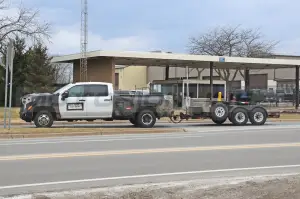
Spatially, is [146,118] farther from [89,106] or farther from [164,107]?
[89,106]

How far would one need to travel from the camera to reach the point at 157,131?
1912 centimetres

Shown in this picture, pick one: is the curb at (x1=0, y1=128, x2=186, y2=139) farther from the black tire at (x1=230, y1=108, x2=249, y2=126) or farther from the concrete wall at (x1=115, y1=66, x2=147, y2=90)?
the concrete wall at (x1=115, y1=66, x2=147, y2=90)

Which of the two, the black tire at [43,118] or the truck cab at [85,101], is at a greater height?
the truck cab at [85,101]

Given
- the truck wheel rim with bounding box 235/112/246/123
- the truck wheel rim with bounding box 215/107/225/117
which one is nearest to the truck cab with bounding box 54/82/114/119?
the truck wheel rim with bounding box 215/107/225/117

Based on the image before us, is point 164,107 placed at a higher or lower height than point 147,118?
higher

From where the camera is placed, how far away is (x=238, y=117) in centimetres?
2355

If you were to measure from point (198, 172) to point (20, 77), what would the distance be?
4616 cm

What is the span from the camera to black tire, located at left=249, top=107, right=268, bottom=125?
23812 mm

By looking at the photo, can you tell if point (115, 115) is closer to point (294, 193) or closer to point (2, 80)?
point (294, 193)

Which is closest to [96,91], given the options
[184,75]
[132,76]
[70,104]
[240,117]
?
[70,104]

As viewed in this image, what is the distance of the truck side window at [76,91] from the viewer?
20125mm

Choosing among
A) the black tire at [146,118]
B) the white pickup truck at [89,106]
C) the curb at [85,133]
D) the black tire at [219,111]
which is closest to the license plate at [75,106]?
the white pickup truck at [89,106]

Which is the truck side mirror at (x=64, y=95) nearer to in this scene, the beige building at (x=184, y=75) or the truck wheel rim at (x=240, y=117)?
the truck wheel rim at (x=240, y=117)

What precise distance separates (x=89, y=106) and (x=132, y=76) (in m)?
54.5
